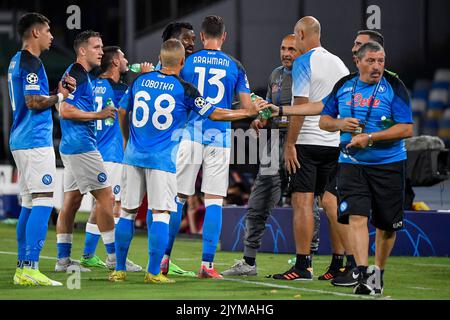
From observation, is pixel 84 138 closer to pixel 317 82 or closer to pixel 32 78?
pixel 32 78

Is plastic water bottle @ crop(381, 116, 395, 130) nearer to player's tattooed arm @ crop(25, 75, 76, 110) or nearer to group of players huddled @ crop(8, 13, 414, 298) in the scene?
group of players huddled @ crop(8, 13, 414, 298)

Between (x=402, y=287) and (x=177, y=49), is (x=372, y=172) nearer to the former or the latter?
(x=402, y=287)

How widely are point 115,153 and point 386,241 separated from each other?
3622 mm

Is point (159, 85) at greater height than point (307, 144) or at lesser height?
greater

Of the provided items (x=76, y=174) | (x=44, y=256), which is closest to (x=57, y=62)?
(x=44, y=256)

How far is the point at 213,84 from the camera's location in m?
9.79

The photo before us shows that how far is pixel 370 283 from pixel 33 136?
295 centimetres

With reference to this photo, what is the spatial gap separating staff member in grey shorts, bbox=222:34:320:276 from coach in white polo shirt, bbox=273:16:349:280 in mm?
623

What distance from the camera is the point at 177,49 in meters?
9.12

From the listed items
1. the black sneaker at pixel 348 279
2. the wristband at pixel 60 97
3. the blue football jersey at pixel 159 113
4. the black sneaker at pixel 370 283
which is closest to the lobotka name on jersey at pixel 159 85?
the blue football jersey at pixel 159 113

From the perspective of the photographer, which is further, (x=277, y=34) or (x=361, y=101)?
(x=277, y=34)

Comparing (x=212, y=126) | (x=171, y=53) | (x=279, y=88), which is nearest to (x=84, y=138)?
(x=212, y=126)

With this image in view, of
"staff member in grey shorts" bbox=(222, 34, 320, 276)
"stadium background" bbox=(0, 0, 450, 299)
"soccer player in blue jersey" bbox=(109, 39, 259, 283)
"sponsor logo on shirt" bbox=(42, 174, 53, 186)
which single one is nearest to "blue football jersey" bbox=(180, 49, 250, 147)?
"staff member in grey shorts" bbox=(222, 34, 320, 276)

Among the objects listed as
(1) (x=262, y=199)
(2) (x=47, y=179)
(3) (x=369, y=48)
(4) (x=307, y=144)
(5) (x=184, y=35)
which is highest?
(5) (x=184, y=35)
